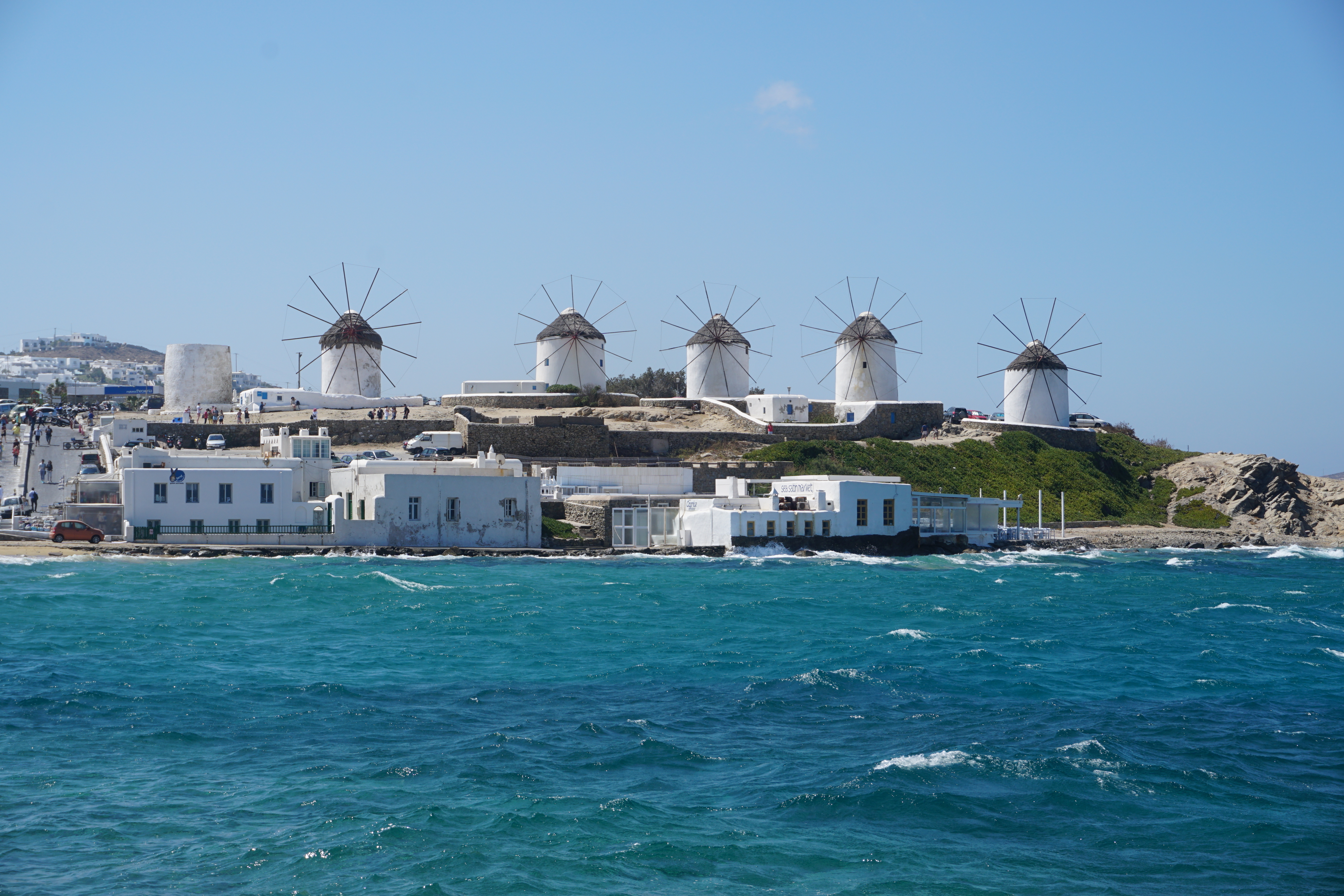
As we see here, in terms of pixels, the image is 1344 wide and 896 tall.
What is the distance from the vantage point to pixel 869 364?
7012 centimetres

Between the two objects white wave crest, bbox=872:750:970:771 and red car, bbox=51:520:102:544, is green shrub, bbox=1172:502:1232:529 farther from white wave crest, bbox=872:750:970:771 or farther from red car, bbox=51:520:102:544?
red car, bbox=51:520:102:544

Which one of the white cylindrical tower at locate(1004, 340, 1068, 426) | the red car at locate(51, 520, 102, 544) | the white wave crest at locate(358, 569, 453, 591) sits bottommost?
the white wave crest at locate(358, 569, 453, 591)

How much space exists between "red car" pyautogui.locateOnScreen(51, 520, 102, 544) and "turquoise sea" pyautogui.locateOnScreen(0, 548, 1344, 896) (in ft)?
20.9

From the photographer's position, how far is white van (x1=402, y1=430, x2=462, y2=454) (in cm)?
4934

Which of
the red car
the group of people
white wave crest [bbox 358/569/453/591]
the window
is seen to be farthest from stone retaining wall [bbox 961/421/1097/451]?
the red car

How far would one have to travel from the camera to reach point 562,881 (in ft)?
39.5

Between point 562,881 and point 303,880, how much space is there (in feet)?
8.11

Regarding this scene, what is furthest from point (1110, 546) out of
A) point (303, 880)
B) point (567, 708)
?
point (303, 880)

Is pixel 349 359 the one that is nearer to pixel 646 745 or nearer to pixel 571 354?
pixel 571 354

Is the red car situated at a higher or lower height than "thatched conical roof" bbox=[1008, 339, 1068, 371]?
lower

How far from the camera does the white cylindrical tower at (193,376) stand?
213 feet

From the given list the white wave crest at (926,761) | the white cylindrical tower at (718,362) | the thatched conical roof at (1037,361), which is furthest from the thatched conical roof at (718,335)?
the white wave crest at (926,761)

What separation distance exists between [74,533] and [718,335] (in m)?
41.7

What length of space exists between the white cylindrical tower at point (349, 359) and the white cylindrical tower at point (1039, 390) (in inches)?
1376
